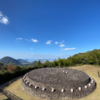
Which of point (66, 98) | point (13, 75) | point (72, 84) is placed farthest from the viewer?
point (13, 75)

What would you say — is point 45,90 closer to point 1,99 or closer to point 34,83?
point 34,83

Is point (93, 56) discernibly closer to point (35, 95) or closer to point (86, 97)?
point (86, 97)

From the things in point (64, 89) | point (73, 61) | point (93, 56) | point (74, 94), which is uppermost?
point (93, 56)

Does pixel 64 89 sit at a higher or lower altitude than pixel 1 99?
higher

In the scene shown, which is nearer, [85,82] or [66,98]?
[66,98]

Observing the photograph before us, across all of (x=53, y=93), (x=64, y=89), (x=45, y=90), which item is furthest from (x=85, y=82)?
(x=45, y=90)

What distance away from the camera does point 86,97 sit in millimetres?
5086

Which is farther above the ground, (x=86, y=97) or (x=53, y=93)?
(x=53, y=93)

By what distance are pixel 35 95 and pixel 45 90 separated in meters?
0.90

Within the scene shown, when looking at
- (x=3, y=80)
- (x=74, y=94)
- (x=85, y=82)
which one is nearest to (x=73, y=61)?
(x=85, y=82)

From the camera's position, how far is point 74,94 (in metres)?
4.97

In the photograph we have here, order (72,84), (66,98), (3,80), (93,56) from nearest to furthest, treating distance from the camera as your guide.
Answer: (66,98)
(72,84)
(3,80)
(93,56)

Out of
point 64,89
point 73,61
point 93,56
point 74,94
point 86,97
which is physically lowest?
point 86,97

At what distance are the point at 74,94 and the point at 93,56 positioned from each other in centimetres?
1710
